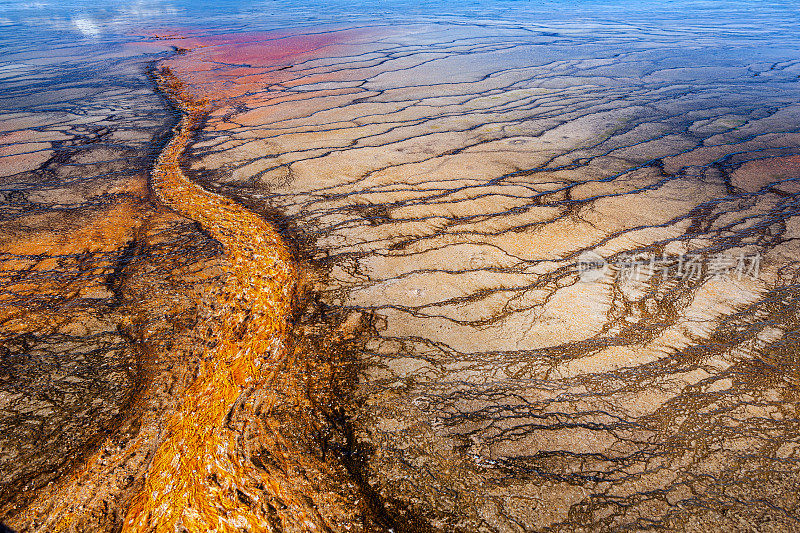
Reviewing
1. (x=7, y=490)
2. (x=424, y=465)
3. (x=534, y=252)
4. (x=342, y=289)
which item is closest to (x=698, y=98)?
(x=534, y=252)

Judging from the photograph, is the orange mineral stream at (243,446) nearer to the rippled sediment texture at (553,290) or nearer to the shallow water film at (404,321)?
the shallow water film at (404,321)

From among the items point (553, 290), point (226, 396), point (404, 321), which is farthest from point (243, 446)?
point (553, 290)

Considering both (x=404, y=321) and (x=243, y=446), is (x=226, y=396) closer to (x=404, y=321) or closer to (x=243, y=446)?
(x=243, y=446)

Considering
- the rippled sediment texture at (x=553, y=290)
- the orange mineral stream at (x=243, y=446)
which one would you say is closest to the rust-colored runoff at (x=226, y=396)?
the orange mineral stream at (x=243, y=446)

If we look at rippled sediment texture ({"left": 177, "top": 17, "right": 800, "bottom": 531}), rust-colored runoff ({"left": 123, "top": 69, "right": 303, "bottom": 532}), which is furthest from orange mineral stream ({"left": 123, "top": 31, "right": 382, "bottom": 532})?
rippled sediment texture ({"left": 177, "top": 17, "right": 800, "bottom": 531})

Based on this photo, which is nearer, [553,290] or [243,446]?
[243,446]

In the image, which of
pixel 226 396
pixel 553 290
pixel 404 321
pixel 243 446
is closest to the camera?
pixel 243 446
